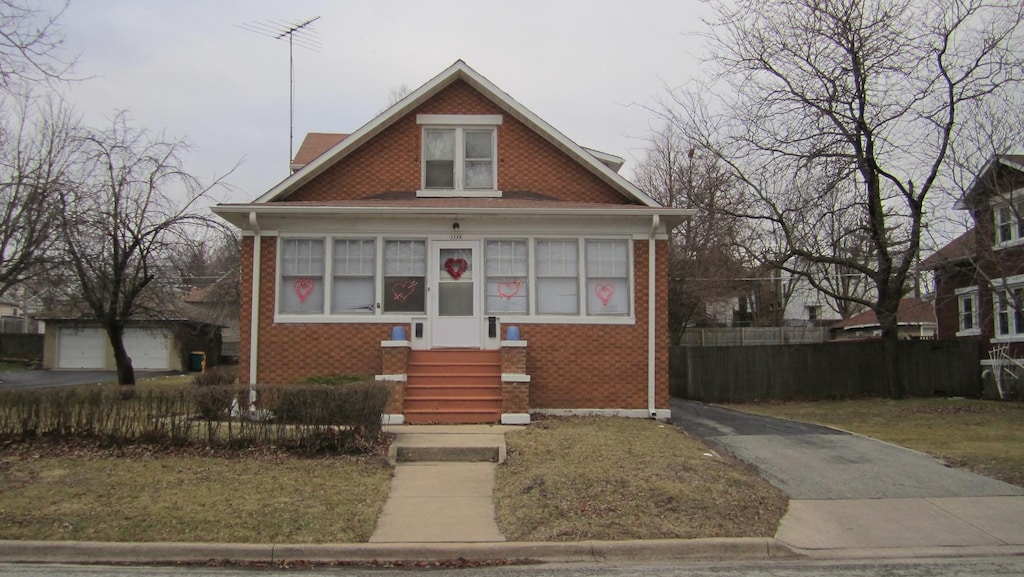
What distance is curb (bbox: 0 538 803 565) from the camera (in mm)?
6391

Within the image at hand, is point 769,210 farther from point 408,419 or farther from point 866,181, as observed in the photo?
point 408,419

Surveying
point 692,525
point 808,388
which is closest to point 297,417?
point 692,525

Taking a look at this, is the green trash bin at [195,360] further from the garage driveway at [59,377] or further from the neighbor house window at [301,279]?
the neighbor house window at [301,279]

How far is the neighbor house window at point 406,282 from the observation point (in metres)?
13.4

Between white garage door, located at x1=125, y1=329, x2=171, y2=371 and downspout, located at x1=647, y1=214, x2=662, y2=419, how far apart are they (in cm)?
2988

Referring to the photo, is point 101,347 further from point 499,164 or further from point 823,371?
point 823,371

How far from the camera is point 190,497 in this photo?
7.59m

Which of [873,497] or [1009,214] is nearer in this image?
[873,497]

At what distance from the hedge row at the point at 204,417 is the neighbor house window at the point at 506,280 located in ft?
13.8

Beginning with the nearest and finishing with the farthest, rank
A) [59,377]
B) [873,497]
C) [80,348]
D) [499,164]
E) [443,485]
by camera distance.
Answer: [873,497] → [443,485] → [499,164] → [59,377] → [80,348]

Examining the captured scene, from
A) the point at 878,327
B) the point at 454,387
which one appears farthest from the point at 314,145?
the point at 878,327

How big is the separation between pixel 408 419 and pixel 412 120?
19.6ft

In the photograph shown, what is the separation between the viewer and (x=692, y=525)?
22.8ft

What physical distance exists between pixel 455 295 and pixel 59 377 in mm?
25545
